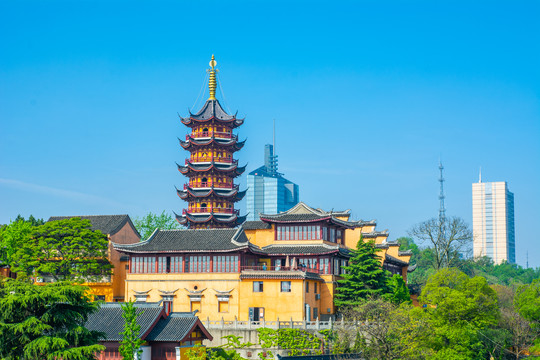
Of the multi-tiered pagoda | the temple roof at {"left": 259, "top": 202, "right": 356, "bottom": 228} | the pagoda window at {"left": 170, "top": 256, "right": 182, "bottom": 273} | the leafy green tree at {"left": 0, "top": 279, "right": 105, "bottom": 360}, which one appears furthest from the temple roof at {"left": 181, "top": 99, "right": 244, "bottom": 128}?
the leafy green tree at {"left": 0, "top": 279, "right": 105, "bottom": 360}

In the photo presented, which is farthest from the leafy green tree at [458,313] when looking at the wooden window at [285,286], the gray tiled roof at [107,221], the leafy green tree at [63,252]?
the gray tiled roof at [107,221]

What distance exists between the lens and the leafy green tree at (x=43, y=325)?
34656 millimetres

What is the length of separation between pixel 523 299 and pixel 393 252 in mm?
26655

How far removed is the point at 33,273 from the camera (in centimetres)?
6288

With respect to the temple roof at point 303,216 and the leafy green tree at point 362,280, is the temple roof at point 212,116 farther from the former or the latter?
the leafy green tree at point 362,280

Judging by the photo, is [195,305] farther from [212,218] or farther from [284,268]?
[212,218]

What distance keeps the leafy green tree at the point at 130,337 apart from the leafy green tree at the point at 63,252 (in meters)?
20.7

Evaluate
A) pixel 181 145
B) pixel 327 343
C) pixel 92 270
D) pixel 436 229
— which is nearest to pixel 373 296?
pixel 327 343

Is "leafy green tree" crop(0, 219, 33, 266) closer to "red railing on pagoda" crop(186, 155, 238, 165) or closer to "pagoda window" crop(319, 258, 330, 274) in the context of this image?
"red railing on pagoda" crop(186, 155, 238, 165)

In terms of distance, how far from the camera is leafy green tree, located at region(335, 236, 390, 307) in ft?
187

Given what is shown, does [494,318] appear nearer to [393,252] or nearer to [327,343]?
[327,343]

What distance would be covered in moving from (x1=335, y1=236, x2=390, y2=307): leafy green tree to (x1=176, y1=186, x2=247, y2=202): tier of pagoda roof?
2512cm

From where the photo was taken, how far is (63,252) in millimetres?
62344

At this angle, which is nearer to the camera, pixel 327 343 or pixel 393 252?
pixel 327 343
